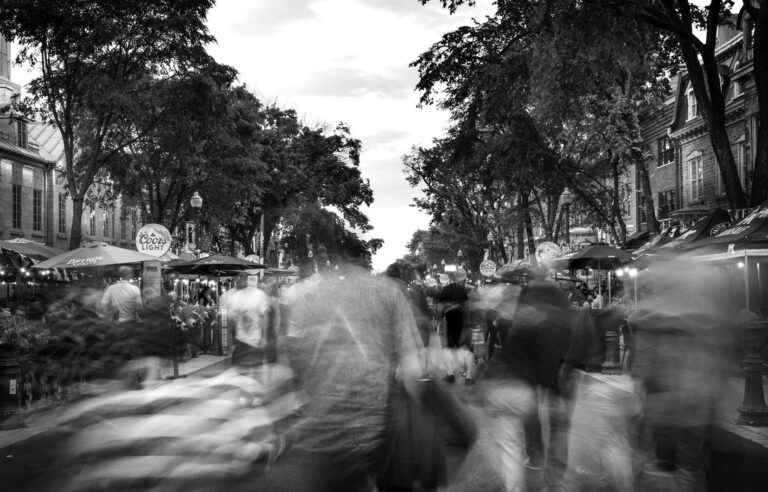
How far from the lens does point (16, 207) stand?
37.7 metres

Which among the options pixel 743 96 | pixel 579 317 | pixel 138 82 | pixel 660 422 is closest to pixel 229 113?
pixel 138 82

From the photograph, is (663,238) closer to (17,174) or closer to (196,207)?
(196,207)

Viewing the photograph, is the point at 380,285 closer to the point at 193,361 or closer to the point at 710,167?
the point at 193,361

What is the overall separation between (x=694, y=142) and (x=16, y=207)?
101 feet

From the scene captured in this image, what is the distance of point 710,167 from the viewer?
1328 inches

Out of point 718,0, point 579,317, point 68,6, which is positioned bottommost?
point 579,317

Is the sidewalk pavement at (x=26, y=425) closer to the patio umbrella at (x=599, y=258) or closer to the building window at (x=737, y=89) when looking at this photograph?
the patio umbrella at (x=599, y=258)

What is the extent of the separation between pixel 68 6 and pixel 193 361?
9.42m

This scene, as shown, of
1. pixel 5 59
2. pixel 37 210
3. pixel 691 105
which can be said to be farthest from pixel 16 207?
pixel 691 105

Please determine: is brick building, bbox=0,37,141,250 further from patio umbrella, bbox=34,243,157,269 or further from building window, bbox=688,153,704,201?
building window, bbox=688,153,704,201

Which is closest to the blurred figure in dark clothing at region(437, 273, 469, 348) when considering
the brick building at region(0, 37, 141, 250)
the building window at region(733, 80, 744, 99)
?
the building window at region(733, 80, 744, 99)

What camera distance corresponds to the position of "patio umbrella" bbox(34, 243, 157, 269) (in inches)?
706

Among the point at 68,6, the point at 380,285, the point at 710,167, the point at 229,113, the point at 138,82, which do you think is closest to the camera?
the point at 380,285

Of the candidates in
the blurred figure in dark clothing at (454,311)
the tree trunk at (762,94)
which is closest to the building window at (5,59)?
the blurred figure in dark clothing at (454,311)
